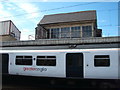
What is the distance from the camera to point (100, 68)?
308 inches

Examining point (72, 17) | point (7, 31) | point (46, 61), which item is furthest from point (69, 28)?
point (46, 61)

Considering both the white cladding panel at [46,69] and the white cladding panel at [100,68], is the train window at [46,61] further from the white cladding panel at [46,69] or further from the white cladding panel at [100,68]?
the white cladding panel at [100,68]

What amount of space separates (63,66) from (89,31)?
7.68 meters

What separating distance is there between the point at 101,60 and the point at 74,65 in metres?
1.48

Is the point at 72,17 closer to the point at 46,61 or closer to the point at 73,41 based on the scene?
the point at 73,41

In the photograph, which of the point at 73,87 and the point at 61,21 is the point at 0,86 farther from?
the point at 61,21

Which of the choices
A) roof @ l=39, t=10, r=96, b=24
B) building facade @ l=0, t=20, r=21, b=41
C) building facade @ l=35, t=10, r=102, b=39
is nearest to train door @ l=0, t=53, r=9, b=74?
building facade @ l=0, t=20, r=21, b=41

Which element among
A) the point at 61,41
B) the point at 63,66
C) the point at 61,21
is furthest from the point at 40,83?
the point at 61,21

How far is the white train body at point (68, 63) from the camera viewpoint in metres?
7.72

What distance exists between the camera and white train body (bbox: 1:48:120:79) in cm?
772

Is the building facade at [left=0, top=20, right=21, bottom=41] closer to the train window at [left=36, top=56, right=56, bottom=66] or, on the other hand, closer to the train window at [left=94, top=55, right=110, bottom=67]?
the train window at [left=36, top=56, right=56, bottom=66]

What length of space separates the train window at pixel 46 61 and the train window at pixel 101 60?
2357 mm

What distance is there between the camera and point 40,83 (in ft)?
26.8

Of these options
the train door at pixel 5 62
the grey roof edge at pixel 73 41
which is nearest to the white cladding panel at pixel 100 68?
the grey roof edge at pixel 73 41
